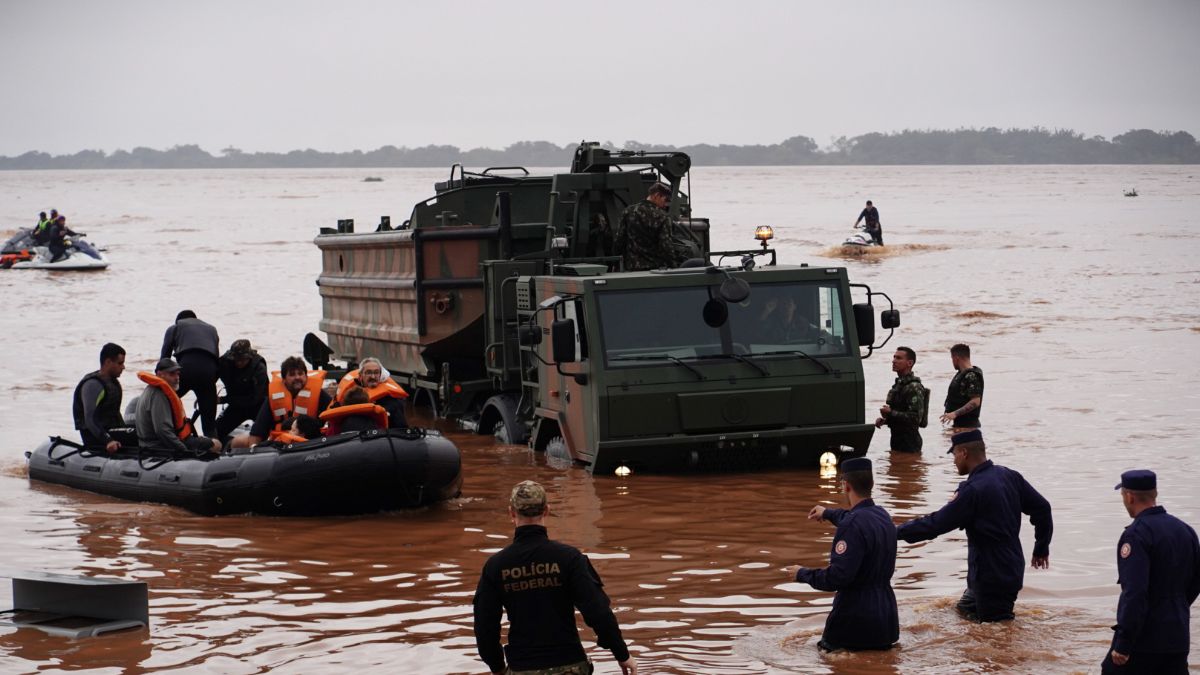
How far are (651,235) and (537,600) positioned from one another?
27.6 ft

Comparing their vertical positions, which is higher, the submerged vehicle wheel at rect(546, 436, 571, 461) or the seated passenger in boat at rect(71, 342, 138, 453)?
the seated passenger in boat at rect(71, 342, 138, 453)

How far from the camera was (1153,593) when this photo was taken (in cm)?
696

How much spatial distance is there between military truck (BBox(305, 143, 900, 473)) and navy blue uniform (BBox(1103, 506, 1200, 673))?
19.3 ft

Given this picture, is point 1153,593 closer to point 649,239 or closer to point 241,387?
point 649,239

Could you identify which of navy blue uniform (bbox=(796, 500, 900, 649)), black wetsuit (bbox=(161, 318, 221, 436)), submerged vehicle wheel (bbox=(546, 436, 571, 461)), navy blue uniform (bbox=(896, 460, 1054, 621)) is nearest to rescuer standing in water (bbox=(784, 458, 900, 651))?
navy blue uniform (bbox=(796, 500, 900, 649))

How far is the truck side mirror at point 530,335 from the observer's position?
1391cm

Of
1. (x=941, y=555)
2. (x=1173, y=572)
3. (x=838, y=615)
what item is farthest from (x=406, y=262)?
(x=1173, y=572)

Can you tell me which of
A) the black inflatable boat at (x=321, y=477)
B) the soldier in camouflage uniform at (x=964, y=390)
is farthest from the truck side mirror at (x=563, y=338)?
the soldier in camouflage uniform at (x=964, y=390)

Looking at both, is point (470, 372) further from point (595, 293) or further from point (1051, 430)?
point (1051, 430)

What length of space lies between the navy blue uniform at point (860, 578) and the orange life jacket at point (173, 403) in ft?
22.7

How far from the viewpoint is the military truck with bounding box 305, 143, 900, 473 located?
13344mm

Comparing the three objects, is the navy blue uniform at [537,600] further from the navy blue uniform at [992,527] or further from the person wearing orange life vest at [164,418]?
the person wearing orange life vest at [164,418]

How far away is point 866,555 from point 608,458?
5924 millimetres

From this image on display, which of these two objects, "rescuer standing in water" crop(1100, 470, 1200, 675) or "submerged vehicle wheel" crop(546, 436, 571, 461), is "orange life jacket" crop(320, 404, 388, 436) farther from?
"rescuer standing in water" crop(1100, 470, 1200, 675)
